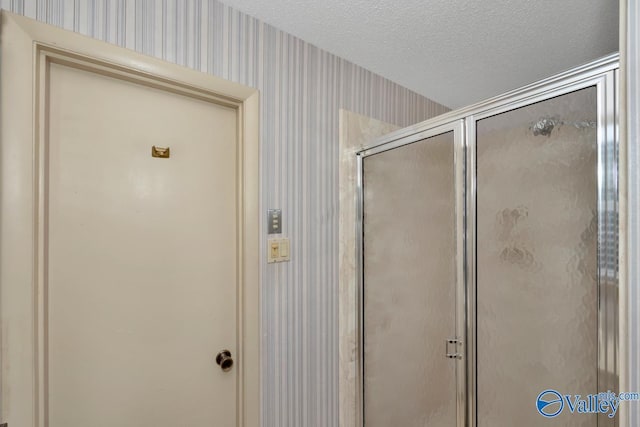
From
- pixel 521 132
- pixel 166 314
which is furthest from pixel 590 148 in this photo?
pixel 166 314

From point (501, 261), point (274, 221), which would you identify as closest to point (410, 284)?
point (501, 261)

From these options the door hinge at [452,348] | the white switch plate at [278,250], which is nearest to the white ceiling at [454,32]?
the white switch plate at [278,250]

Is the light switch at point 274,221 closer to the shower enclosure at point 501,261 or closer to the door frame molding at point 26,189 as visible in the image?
the shower enclosure at point 501,261

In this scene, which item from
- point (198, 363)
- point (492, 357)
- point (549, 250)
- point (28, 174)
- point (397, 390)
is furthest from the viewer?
point (397, 390)

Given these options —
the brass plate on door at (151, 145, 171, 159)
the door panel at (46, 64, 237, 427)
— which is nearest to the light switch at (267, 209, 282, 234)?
the door panel at (46, 64, 237, 427)

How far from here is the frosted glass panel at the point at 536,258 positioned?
2.86 ft

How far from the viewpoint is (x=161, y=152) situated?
3.76 feet

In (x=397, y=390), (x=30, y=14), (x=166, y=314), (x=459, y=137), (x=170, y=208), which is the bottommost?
(x=397, y=390)

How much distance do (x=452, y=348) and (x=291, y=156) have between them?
3.58ft

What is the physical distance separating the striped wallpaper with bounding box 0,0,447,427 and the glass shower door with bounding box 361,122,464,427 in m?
0.21

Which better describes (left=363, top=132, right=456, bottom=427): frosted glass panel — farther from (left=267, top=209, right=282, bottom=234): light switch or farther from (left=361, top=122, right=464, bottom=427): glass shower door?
(left=267, top=209, right=282, bottom=234): light switch

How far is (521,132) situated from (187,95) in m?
1.25

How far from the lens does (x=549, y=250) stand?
0.96m

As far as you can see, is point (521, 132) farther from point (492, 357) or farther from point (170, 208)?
point (170, 208)
